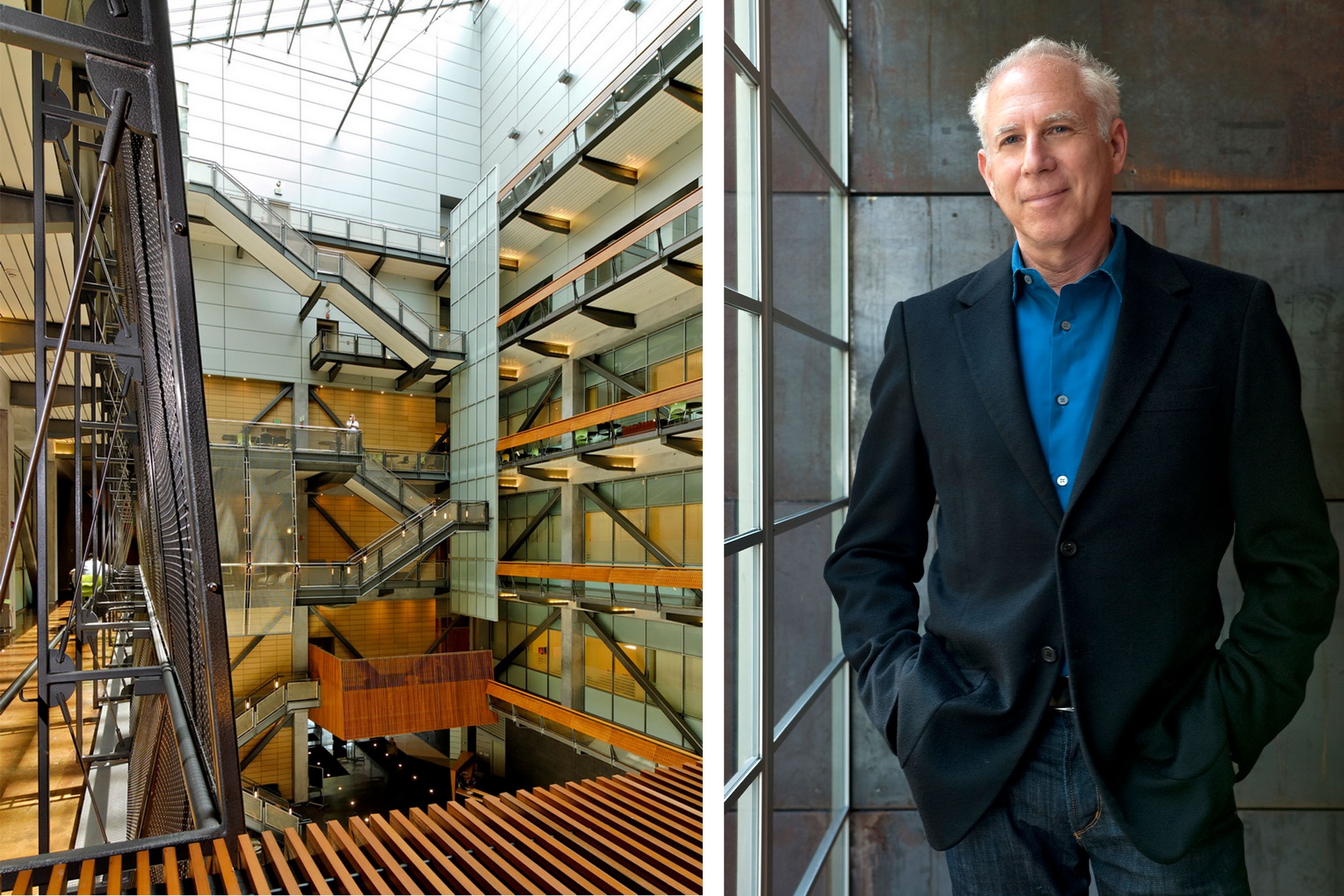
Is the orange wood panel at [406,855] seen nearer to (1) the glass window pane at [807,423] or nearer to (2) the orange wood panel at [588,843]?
(2) the orange wood panel at [588,843]

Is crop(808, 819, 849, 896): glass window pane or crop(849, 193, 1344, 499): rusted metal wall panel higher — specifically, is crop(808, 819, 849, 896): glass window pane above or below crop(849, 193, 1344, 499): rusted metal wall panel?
below

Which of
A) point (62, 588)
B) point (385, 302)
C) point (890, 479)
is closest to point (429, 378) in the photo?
point (385, 302)

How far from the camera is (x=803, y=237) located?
2.20 metres

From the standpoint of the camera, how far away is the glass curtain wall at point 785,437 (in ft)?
6.33

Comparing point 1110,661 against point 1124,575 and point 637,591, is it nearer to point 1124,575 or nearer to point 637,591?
point 1124,575

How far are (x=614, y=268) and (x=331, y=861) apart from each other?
14.9 m

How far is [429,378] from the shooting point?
2605 cm

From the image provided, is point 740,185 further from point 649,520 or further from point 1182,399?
point 649,520

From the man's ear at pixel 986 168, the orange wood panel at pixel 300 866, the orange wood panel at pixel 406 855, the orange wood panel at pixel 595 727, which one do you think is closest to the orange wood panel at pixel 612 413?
the orange wood panel at pixel 595 727

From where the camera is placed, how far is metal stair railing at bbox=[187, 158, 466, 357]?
822 inches

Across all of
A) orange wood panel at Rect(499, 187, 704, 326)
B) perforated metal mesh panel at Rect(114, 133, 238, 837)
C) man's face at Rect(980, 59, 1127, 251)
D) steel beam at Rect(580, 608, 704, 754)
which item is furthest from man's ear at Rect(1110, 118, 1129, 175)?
steel beam at Rect(580, 608, 704, 754)

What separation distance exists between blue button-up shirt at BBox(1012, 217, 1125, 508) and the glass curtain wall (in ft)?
2.08

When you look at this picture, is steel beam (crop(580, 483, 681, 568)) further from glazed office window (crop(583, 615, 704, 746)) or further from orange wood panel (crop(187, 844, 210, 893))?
orange wood panel (crop(187, 844, 210, 893))

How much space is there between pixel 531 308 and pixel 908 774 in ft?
67.4
